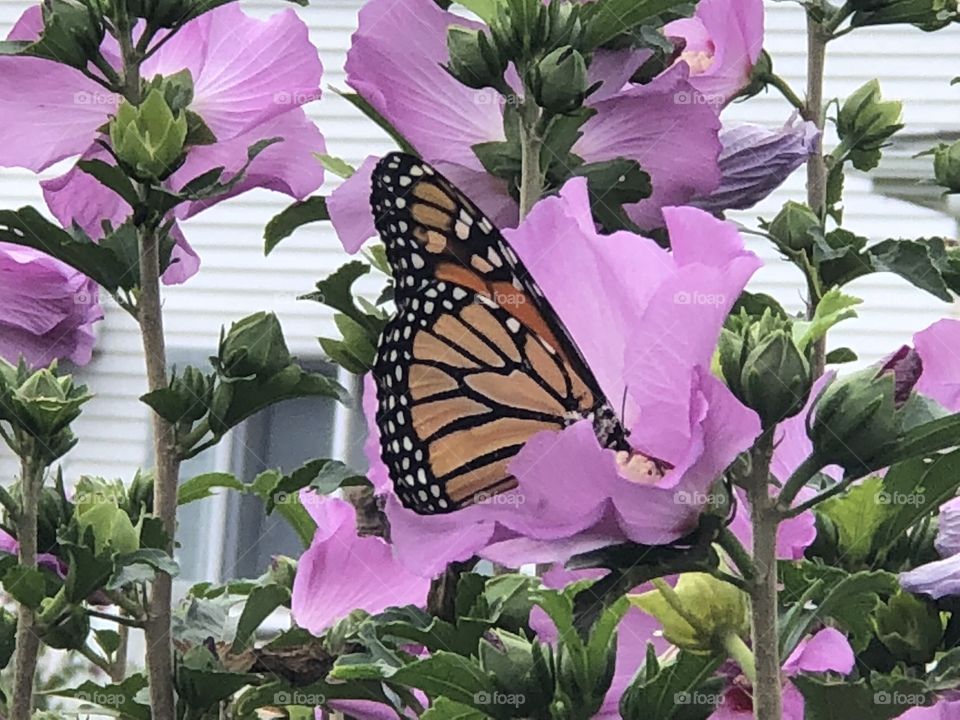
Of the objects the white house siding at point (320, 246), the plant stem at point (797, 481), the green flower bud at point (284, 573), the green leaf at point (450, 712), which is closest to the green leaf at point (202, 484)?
the green flower bud at point (284, 573)

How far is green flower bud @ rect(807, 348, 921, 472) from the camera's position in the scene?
368 millimetres

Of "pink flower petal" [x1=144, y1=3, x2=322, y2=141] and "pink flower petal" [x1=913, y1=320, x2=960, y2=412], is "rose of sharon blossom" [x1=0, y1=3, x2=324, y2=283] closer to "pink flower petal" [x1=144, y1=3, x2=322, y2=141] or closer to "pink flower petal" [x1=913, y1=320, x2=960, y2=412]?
"pink flower petal" [x1=144, y1=3, x2=322, y2=141]

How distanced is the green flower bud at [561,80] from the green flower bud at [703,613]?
0.56ft

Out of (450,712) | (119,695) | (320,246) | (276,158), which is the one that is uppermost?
(276,158)

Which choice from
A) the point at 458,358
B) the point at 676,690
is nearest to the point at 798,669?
the point at 676,690

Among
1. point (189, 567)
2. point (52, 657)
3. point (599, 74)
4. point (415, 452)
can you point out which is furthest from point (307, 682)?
point (52, 657)

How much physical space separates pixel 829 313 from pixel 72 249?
346 mm

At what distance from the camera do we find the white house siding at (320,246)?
3309 millimetres

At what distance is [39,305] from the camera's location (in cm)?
64

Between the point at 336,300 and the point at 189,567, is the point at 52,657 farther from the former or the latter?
the point at 336,300

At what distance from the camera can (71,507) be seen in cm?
62

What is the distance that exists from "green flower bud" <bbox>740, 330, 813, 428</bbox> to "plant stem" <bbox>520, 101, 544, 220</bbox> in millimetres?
158

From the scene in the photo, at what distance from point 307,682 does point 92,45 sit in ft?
0.89

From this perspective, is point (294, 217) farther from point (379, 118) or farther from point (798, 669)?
point (798, 669)
